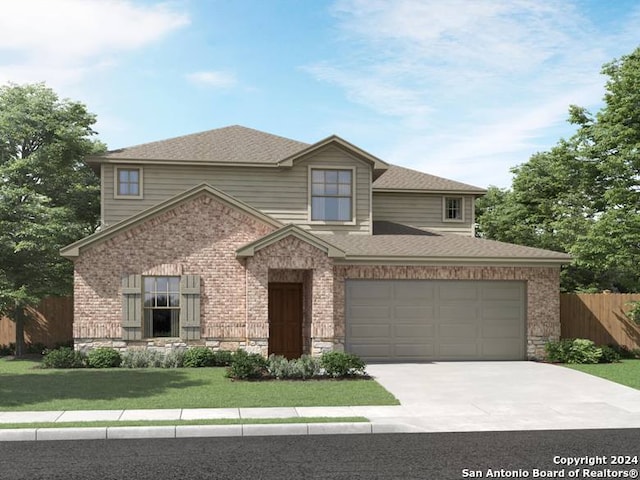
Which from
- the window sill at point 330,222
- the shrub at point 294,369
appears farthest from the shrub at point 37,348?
the shrub at point 294,369

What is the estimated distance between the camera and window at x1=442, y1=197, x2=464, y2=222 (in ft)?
89.0

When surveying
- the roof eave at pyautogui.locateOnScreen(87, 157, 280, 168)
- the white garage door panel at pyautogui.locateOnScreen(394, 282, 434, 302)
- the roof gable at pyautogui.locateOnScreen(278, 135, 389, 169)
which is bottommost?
the white garage door panel at pyautogui.locateOnScreen(394, 282, 434, 302)

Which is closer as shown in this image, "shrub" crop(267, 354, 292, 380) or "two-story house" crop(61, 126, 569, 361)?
"shrub" crop(267, 354, 292, 380)

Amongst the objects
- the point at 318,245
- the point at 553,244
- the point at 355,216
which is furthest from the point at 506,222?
the point at 318,245

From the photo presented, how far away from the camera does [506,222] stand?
41375 millimetres

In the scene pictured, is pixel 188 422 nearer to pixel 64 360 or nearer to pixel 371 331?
pixel 64 360

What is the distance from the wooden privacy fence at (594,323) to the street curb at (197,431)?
14.5m

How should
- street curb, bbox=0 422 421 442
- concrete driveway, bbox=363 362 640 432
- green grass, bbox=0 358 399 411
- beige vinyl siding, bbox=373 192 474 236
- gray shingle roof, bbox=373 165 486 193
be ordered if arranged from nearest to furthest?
street curb, bbox=0 422 421 442 → concrete driveway, bbox=363 362 640 432 → green grass, bbox=0 358 399 411 → gray shingle roof, bbox=373 165 486 193 → beige vinyl siding, bbox=373 192 474 236

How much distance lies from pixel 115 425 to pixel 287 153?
634 inches

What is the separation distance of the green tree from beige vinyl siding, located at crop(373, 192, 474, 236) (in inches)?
438

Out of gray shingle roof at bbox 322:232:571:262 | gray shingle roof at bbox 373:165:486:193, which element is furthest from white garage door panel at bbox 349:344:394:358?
gray shingle roof at bbox 373:165:486:193

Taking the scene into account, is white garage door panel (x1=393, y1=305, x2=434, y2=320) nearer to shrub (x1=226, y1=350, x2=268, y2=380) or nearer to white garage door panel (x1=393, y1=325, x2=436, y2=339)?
white garage door panel (x1=393, y1=325, x2=436, y2=339)

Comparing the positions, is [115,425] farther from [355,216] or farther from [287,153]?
[287,153]

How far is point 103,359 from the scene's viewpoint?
19.2 m
